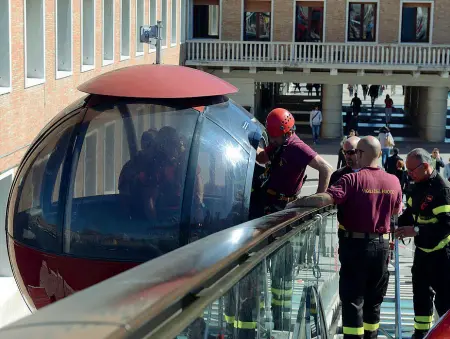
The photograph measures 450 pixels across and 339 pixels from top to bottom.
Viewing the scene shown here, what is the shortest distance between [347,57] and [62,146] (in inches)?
1261

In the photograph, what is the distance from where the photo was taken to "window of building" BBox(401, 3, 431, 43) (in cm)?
3878

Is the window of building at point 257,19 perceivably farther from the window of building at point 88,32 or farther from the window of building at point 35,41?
the window of building at point 35,41

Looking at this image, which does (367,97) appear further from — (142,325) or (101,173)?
(142,325)

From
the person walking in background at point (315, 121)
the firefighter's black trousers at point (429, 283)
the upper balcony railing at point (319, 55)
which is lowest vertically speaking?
the person walking in background at point (315, 121)

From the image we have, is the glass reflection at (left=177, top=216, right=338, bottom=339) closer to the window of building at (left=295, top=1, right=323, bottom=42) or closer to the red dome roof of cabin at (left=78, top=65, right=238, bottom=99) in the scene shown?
the red dome roof of cabin at (left=78, top=65, right=238, bottom=99)

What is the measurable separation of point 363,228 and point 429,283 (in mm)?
1448

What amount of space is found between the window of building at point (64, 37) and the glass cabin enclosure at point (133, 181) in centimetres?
1344

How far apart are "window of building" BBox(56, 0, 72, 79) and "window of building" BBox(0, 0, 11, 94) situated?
4162mm

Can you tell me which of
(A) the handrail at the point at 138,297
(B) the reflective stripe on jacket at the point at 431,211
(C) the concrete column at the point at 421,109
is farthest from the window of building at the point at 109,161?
(C) the concrete column at the point at 421,109

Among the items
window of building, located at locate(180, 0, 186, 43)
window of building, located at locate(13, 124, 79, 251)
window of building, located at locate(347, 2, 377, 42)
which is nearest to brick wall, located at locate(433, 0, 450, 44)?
window of building, located at locate(347, 2, 377, 42)

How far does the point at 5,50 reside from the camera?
15.7 metres

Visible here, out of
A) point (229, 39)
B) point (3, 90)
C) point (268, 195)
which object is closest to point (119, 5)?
point (3, 90)

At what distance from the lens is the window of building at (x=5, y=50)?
15578 mm

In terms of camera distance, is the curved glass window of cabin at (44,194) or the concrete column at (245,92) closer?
the curved glass window of cabin at (44,194)
